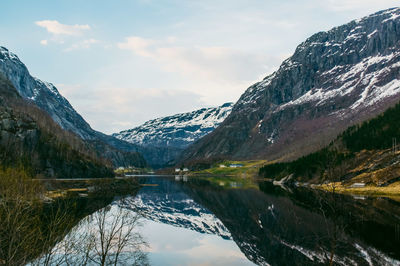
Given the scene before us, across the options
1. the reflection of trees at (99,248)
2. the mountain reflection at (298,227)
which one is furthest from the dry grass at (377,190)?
the reflection of trees at (99,248)

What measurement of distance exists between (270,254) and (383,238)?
21.1 meters

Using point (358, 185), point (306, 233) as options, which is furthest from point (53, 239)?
point (358, 185)

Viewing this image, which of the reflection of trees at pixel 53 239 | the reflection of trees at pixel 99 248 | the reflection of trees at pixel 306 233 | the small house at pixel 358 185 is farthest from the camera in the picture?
the small house at pixel 358 185

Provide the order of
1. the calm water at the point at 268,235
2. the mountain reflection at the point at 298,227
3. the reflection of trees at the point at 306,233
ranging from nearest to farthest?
the mountain reflection at the point at 298,227
the reflection of trees at the point at 306,233
the calm water at the point at 268,235

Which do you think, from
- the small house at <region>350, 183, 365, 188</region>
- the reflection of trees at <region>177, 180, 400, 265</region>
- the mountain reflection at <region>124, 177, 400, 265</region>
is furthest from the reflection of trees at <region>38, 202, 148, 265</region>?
the small house at <region>350, 183, 365, 188</region>

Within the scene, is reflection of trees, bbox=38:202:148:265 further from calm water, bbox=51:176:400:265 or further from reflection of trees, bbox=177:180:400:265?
reflection of trees, bbox=177:180:400:265

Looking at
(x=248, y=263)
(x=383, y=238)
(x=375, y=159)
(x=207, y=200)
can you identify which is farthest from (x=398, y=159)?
(x=248, y=263)

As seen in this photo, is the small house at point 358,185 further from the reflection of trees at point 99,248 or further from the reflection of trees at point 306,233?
the reflection of trees at point 99,248

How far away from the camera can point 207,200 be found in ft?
502

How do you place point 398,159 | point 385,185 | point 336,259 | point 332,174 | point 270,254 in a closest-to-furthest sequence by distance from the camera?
point 332,174, point 336,259, point 270,254, point 385,185, point 398,159

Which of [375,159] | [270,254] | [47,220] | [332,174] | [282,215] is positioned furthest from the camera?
[375,159]

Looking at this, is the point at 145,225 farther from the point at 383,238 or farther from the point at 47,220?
the point at 383,238

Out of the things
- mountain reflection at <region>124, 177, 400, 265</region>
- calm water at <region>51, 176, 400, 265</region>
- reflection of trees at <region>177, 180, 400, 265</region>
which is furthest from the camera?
calm water at <region>51, 176, 400, 265</region>

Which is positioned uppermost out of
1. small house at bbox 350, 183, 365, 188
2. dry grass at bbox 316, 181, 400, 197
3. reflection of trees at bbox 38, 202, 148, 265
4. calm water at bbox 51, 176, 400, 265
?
reflection of trees at bbox 38, 202, 148, 265
